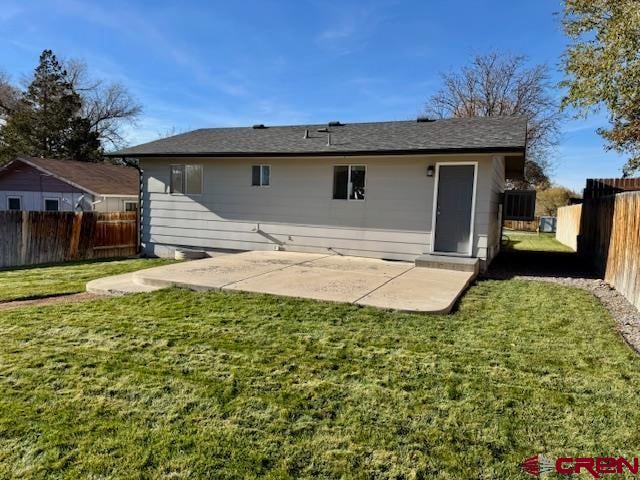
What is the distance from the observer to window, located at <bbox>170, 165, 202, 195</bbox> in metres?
10.7

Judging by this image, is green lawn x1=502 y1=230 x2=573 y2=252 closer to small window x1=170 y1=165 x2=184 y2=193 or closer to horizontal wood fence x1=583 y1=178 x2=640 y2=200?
horizontal wood fence x1=583 y1=178 x2=640 y2=200

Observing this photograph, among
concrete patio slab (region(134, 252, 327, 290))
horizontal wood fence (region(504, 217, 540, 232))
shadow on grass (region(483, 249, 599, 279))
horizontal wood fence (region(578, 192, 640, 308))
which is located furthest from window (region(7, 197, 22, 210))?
horizontal wood fence (region(504, 217, 540, 232))

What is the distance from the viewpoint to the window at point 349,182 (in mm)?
9172

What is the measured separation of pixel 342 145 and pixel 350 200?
1279mm

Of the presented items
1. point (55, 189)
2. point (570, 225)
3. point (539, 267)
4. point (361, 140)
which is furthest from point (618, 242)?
point (55, 189)

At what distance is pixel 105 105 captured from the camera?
34.1 metres

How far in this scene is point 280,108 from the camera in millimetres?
24297

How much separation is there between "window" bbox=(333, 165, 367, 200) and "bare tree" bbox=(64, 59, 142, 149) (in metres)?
31.3

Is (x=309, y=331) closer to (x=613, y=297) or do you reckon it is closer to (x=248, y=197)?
(x=613, y=297)

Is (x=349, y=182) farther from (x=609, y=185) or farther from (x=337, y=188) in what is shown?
(x=609, y=185)

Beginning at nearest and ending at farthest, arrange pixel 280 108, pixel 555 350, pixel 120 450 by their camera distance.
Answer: pixel 120 450
pixel 555 350
pixel 280 108

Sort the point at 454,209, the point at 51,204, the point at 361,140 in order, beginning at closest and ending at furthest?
the point at 454,209 < the point at 361,140 < the point at 51,204

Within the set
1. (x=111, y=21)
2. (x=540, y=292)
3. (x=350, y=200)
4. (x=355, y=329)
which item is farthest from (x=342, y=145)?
(x=111, y=21)

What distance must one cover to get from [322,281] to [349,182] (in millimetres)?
3435
